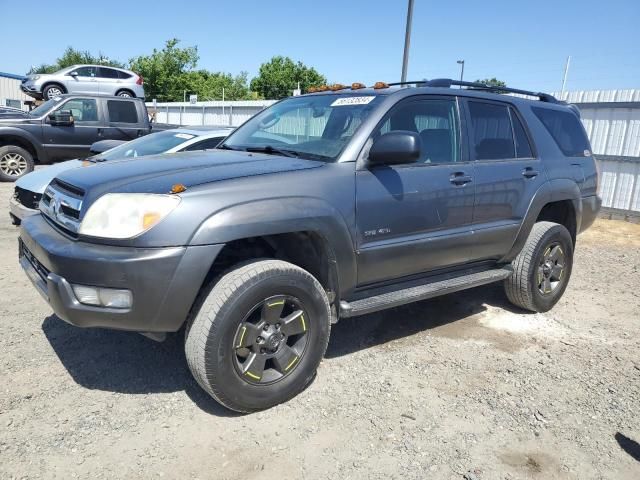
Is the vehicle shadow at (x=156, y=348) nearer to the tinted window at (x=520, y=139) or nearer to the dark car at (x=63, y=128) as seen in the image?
the tinted window at (x=520, y=139)

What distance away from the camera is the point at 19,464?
7.74 ft

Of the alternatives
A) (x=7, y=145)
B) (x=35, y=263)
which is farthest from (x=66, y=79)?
(x=35, y=263)

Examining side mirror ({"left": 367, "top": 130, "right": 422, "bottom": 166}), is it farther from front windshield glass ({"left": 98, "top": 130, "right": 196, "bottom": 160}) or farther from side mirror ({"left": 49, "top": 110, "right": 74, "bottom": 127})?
side mirror ({"left": 49, "top": 110, "right": 74, "bottom": 127})

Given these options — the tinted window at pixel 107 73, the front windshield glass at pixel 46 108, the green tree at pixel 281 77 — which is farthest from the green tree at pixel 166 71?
the front windshield glass at pixel 46 108

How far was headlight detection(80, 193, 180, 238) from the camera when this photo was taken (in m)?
2.53

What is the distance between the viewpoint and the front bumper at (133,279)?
8.14 feet

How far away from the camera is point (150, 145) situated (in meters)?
6.23

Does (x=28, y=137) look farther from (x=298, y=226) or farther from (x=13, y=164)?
(x=298, y=226)

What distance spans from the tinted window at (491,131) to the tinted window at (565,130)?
52 centimetres

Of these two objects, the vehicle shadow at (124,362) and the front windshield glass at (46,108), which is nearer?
the vehicle shadow at (124,362)

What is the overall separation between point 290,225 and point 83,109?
9236mm

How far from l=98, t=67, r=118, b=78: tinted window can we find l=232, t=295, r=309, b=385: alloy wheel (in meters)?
19.4

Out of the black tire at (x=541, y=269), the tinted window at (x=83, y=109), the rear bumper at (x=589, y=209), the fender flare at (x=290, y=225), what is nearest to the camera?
the fender flare at (x=290, y=225)

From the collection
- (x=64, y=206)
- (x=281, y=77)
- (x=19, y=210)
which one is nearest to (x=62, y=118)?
(x=19, y=210)
